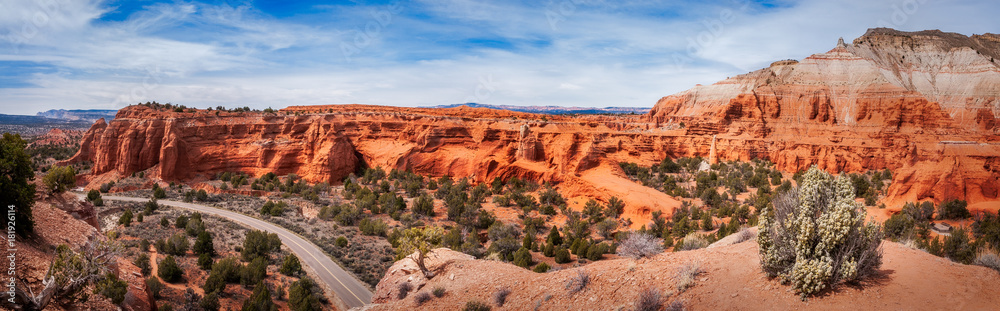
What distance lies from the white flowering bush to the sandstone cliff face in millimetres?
24767

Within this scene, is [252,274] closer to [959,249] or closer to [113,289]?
[113,289]

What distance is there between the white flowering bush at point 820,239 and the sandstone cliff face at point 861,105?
24.8m

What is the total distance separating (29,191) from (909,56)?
95412 mm

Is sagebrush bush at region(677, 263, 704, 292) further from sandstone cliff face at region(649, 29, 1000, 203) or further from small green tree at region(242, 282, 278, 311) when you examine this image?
sandstone cliff face at region(649, 29, 1000, 203)

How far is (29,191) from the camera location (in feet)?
33.4

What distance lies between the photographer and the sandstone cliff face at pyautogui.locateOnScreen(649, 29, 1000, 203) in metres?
43.6

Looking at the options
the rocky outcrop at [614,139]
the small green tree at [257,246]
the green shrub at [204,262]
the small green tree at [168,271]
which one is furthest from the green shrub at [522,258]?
the small green tree at [168,271]

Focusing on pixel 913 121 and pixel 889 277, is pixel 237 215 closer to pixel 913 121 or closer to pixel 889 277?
pixel 889 277

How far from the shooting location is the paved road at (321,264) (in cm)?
1872

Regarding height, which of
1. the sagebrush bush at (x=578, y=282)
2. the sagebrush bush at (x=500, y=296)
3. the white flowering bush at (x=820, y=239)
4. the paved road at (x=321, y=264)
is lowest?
the paved road at (x=321, y=264)

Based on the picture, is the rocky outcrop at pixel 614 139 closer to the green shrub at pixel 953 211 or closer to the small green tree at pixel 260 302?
the green shrub at pixel 953 211

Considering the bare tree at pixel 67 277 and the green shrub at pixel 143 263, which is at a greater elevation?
the bare tree at pixel 67 277

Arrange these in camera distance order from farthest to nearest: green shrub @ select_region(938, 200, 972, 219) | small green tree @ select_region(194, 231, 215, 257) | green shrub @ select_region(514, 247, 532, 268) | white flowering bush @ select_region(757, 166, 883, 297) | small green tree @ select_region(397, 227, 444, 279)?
1. green shrub @ select_region(938, 200, 972, 219)
2. small green tree @ select_region(194, 231, 215, 257)
3. green shrub @ select_region(514, 247, 532, 268)
4. small green tree @ select_region(397, 227, 444, 279)
5. white flowering bush @ select_region(757, 166, 883, 297)

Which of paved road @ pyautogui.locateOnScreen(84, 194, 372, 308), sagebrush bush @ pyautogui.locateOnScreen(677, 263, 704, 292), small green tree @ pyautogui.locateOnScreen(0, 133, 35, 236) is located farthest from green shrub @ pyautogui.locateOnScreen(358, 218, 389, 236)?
sagebrush bush @ pyautogui.locateOnScreen(677, 263, 704, 292)
